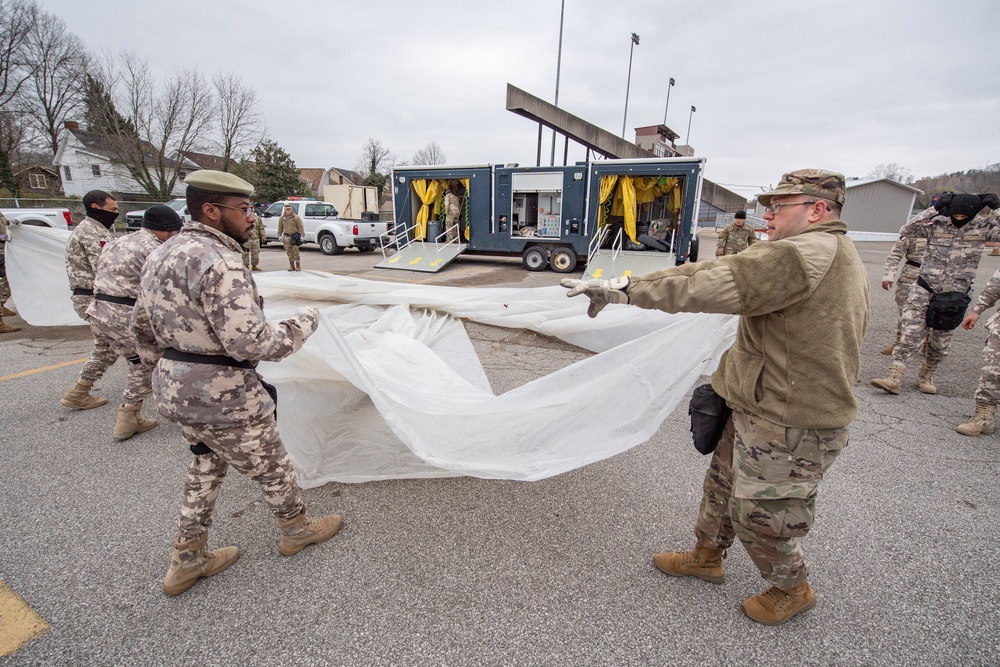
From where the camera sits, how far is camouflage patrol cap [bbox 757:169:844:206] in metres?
1.51

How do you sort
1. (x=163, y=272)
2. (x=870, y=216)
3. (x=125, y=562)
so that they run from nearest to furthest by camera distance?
(x=163, y=272)
(x=125, y=562)
(x=870, y=216)

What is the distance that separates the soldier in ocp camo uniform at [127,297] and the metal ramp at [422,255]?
26.8 feet

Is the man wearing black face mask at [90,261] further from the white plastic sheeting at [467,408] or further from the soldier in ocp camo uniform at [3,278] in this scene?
the soldier in ocp camo uniform at [3,278]

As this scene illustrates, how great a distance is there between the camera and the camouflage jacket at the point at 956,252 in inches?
154

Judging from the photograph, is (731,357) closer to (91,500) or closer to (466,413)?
(466,413)

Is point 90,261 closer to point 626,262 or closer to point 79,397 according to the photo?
point 79,397

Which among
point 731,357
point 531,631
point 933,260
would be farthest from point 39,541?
point 933,260

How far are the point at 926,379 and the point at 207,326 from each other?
5.72 metres

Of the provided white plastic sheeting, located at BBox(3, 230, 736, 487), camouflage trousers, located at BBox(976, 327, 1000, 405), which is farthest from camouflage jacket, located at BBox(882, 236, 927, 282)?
white plastic sheeting, located at BBox(3, 230, 736, 487)

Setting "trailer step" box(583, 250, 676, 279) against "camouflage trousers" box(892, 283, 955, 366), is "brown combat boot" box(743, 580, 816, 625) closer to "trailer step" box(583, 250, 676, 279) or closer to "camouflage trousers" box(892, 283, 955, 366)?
"camouflage trousers" box(892, 283, 955, 366)

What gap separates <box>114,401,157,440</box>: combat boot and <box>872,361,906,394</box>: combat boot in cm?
616

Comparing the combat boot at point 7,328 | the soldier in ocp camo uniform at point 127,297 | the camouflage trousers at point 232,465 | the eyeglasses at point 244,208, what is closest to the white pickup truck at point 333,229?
the combat boot at point 7,328

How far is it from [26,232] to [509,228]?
8827mm

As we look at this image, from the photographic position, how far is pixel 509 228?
11.6 meters
